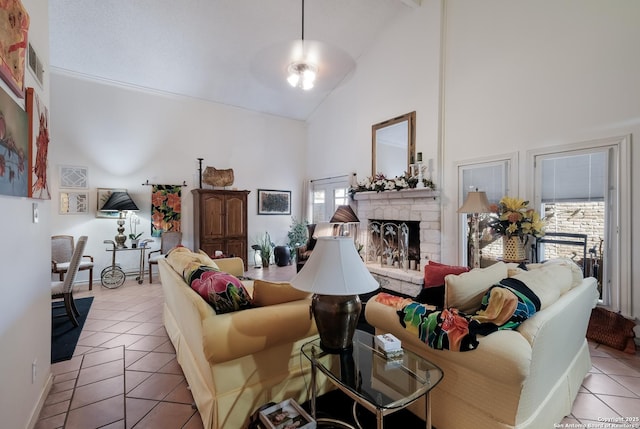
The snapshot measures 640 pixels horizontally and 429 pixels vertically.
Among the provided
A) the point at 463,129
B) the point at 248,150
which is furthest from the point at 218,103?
the point at 463,129

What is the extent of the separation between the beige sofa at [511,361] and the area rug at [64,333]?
2956 millimetres

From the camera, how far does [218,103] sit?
6.40m

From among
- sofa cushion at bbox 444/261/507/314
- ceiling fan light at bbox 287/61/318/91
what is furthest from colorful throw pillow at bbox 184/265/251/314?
ceiling fan light at bbox 287/61/318/91

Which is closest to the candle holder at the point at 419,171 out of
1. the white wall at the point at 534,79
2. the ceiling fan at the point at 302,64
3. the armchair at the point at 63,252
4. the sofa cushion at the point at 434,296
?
the white wall at the point at 534,79

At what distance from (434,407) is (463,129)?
12.2 ft

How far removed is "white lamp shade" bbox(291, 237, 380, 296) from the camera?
155 centimetres

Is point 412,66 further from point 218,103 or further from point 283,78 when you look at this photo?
point 218,103

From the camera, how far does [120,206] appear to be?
5.05 m

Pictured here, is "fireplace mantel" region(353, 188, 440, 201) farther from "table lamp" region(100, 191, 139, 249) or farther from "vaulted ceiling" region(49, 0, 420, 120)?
"table lamp" region(100, 191, 139, 249)

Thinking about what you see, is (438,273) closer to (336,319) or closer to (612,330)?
(336,319)

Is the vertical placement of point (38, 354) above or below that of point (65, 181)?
below

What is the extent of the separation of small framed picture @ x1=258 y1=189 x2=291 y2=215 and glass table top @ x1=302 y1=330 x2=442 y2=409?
5.35 meters

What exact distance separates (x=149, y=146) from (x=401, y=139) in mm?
4758

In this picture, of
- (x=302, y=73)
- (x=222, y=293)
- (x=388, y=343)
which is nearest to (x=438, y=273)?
(x=388, y=343)
